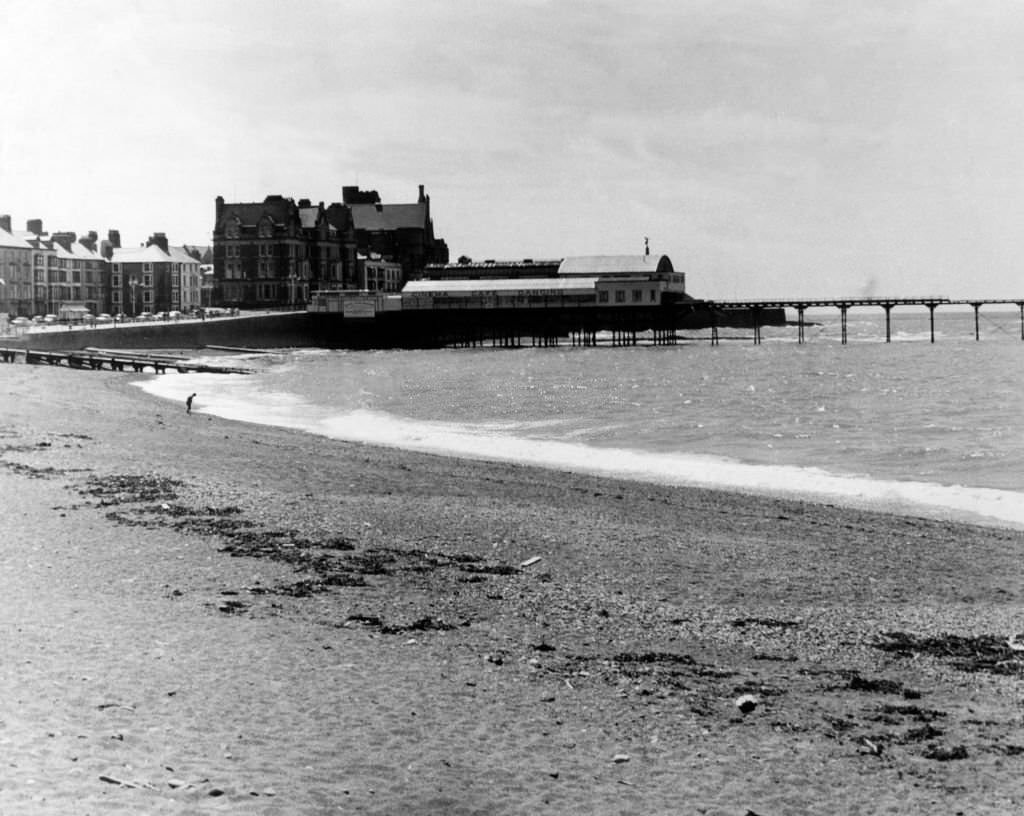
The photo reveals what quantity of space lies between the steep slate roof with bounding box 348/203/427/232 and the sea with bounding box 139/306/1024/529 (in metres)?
82.4

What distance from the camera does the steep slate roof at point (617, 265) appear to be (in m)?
127

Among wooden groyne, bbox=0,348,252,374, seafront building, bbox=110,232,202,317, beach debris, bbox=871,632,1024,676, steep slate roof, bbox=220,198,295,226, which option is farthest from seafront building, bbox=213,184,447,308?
beach debris, bbox=871,632,1024,676

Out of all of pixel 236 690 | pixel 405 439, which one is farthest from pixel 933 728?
pixel 405 439

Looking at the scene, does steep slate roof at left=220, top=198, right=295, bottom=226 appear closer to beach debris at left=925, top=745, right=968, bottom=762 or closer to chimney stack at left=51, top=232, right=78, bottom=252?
chimney stack at left=51, top=232, right=78, bottom=252

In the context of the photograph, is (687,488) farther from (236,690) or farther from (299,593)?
(236,690)

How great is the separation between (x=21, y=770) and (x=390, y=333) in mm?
109252

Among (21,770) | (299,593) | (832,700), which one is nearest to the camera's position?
Answer: (21,770)

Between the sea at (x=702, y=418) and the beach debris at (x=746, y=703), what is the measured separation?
1157 cm

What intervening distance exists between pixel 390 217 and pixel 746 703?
162m

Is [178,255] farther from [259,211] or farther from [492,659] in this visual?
[492,659]

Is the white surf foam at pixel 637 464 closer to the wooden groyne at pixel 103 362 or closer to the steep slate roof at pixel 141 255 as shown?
the wooden groyne at pixel 103 362

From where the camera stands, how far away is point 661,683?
28.9 feet

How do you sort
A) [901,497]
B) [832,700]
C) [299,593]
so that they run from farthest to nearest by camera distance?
[901,497]
[299,593]
[832,700]

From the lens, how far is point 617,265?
128m
